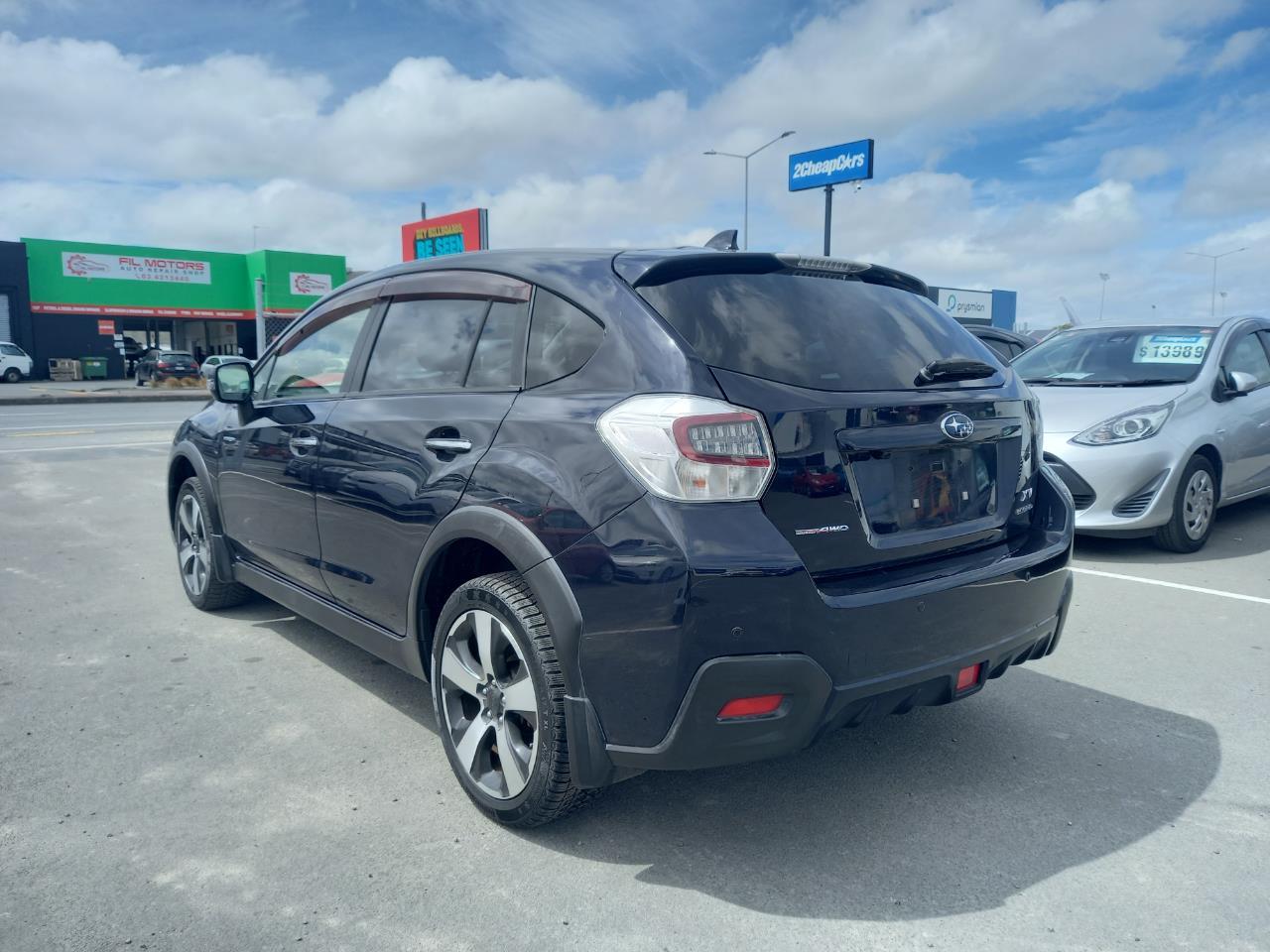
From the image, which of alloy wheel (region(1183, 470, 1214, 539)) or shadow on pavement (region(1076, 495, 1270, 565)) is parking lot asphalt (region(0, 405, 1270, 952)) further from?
alloy wheel (region(1183, 470, 1214, 539))

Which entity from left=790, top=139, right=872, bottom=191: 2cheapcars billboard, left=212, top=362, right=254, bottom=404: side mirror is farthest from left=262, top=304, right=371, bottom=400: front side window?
left=790, top=139, right=872, bottom=191: 2cheapcars billboard

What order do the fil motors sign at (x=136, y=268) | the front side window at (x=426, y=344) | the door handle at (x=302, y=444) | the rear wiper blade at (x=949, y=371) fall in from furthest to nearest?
the fil motors sign at (x=136, y=268) → the door handle at (x=302, y=444) → the front side window at (x=426, y=344) → the rear wiper blade at (x=949, y=371)

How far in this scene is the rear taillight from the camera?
8.15 feet

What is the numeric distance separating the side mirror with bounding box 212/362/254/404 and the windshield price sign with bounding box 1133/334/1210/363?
6.15 metres

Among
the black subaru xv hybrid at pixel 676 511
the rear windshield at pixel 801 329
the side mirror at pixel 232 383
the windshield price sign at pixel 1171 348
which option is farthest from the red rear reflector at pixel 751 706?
the windshield price sign at pixel 1171 348

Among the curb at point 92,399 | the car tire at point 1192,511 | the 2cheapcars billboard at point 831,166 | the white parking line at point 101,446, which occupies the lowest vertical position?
the curb at point 92,399

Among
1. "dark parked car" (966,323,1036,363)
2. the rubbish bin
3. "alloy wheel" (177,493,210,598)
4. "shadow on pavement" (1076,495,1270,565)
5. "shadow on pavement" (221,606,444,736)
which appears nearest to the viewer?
"shadow on pavement" (221,606,444,736)

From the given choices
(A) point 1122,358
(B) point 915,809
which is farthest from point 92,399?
(B) point 915,809

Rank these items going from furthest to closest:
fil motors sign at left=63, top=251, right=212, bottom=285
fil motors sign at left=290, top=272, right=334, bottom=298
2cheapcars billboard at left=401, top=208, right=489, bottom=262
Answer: fil motors sign at left=290, top=272, right=334, bottom=298 < fil motors sign at left=63, top=251, right=212, bottom=285 < 2cheapcars billboard at left=401, top=208, right=489, bottom=262

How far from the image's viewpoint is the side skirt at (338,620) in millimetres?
3389

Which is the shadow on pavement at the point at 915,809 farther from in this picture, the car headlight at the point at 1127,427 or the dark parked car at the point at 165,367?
the dark parked car at the point at 165,367

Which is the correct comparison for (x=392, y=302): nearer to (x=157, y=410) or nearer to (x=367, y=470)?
(x=367, y=470)

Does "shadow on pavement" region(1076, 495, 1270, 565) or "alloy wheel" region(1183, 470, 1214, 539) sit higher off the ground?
"alloy wheel" region(1183, 470, 1214, 539)

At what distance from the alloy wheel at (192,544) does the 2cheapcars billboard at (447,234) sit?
21693 mm
